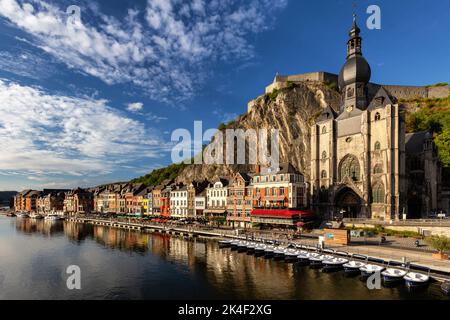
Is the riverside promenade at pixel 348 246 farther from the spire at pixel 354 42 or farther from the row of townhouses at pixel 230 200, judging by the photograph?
the spire at pixel 354 42

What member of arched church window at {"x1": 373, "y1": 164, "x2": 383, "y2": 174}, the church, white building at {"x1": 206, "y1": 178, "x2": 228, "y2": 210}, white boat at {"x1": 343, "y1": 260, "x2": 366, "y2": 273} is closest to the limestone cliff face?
white building at {"x1": 206, "y1": 178, "x2": 228, "y2": 210}

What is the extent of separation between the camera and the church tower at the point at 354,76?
77.3 metres

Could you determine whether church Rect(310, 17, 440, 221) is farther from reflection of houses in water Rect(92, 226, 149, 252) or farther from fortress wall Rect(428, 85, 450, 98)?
fortress wall Rect(428, 85, 450, 98)

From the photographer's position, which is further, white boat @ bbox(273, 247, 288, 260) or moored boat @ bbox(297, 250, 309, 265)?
white boat @ bbox(273, 247, 288, 260)

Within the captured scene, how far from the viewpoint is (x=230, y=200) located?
7856 centimetres

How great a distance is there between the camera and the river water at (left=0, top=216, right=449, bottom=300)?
3117 centimetres

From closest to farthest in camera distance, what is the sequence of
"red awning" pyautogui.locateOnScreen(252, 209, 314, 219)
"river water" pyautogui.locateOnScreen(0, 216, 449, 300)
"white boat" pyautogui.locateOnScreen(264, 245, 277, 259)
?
"river water" pyautogui.locateOnScreen(0, 216, 449, 300) → "white boat" pyautogui.locateOnScreen(264, 245, 277, 259) → "red awning" pyautogui.locateOnScreen(252, 209, 314, 219)

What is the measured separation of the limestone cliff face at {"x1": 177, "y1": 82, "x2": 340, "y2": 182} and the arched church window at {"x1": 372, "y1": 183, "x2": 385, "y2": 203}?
143 ft

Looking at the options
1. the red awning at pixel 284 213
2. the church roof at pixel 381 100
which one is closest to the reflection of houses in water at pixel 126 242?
the red awning at pixel 284 213

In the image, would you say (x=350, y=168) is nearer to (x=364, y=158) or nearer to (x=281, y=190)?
(x=364, y=158)
